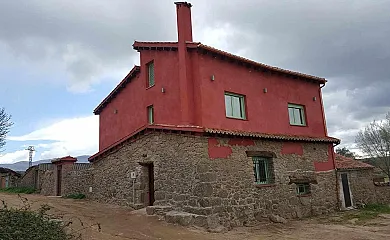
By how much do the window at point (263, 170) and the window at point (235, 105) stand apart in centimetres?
225

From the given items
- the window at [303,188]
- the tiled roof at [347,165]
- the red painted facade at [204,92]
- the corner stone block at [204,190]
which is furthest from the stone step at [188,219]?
the tiled roof at [347,165]

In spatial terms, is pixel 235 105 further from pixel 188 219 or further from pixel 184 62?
pixel 188 219

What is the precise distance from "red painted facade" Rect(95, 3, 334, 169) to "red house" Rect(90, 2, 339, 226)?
0.16ft

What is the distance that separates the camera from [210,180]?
12445 millimetres

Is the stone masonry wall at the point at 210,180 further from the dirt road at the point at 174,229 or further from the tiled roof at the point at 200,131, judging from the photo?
the dirt road at the point at 174,229

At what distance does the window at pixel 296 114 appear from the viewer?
18.4 m

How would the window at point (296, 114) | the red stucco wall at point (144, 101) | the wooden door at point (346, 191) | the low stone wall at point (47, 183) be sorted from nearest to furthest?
the red stucco wall at point (144, 101)
the window at point (296, 114)
the wooden door at point (346, 191)
the low stone wall at point (47, 183)

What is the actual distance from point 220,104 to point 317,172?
7.11 m

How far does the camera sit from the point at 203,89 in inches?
562

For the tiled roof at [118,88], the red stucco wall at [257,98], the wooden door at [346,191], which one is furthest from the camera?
the wooden door at [346,191]

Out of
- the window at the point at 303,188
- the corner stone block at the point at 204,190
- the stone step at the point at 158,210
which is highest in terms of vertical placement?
the corner stone block at the point at 204,190

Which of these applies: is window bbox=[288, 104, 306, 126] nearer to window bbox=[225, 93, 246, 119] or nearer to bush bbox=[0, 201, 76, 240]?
window bbox=[225, 93, 246, 119]

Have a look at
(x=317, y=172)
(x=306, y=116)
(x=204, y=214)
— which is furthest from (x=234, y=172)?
(x=306, y=116)

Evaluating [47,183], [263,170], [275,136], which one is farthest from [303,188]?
[47,183]
